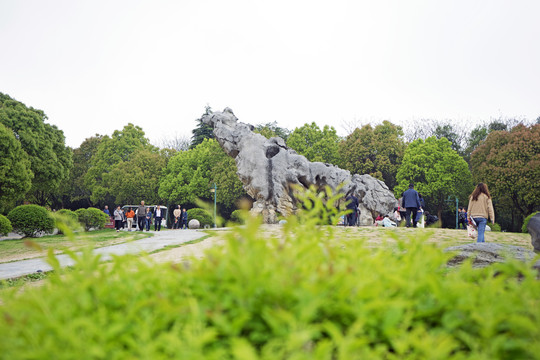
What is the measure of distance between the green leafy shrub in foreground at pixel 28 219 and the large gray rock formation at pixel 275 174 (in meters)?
11.1

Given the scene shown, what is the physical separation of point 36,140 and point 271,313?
97.8 ft

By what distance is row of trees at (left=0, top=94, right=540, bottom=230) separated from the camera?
26875mm

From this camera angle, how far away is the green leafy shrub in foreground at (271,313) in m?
1.43

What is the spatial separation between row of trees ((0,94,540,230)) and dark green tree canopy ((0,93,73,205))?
6 centimetres

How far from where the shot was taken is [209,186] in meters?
41.3

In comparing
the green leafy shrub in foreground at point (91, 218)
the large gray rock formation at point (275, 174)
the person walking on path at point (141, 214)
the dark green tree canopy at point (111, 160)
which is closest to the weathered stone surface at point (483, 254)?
the large gray rock formation at point (275, 174)

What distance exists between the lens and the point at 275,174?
81.7 ft

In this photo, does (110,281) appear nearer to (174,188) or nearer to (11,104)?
(11,104)

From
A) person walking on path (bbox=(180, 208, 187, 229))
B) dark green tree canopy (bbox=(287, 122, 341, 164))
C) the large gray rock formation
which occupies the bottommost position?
person walking on path (bbox=(180, 208, 187, 229))

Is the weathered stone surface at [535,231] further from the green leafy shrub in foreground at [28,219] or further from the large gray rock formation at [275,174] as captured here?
the green leafy shrub in foreground at [28,219]

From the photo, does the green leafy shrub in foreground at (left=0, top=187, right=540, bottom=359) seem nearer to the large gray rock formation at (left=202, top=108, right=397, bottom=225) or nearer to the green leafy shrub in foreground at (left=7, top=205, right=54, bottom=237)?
the green leafy shrub in foreground at (left=7, top=205, right=54, bottom=237)

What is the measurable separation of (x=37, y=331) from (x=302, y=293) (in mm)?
1009

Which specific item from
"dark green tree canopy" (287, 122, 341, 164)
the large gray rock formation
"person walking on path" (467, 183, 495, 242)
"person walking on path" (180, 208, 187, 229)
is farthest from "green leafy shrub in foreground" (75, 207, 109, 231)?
"person walking on path" (467, 183, 495, 242)

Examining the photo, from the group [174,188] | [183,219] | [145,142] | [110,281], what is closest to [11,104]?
[183,219]
